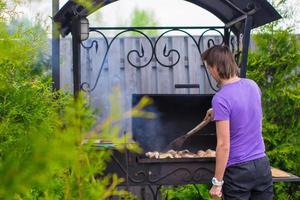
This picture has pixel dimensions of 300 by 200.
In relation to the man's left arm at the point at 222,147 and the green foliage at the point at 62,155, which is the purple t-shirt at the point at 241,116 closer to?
the man's left arm at the point at 222,147

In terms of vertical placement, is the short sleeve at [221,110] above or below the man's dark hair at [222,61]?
below

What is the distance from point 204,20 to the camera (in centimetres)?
445

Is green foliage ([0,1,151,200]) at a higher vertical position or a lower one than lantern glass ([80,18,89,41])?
lower

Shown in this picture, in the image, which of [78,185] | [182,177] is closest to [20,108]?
[78,185]

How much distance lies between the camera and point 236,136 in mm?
2670

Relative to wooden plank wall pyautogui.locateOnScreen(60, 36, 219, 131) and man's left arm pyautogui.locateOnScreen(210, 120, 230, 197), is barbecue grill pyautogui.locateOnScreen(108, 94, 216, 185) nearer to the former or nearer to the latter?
man's left arm pyautogui.locateOnScreen(210, 120, 230, 197)

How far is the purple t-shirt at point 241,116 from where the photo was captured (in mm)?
2580

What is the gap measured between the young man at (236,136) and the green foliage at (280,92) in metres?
1.79

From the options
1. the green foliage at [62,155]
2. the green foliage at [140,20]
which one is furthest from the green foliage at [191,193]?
the green foliage at [62,155]

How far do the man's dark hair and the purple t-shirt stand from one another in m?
0.08

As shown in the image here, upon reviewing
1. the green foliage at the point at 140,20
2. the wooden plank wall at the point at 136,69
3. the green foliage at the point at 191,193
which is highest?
the green foliage at the point at 140,20

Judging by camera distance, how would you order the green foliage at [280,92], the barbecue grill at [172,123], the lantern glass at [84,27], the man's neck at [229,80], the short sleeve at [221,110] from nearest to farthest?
the short sleeve at [221,110], the man's neck at [229,80], the lantern glass at [84,27], the barbecue grill at [172,123], the green foliage at [280,92]

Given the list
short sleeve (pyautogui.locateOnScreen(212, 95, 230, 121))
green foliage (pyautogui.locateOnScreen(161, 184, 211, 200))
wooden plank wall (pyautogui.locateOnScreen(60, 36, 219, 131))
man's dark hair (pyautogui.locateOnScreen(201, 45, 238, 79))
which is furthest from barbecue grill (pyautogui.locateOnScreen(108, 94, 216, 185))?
wooden plank wall (pyautogui.locateOnScreen(60, 36, 219, 131))

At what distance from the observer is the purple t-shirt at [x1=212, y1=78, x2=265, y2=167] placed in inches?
102
